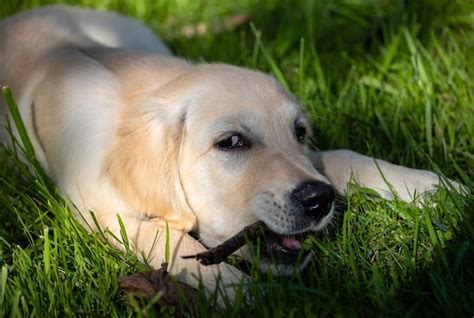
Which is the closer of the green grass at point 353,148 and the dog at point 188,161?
the green grass at point 353,148

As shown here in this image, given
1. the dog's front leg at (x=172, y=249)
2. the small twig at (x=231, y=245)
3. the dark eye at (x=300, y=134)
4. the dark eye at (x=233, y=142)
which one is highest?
the dark eye at (x=233, y=142)

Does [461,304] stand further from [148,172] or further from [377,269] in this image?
[148,172]

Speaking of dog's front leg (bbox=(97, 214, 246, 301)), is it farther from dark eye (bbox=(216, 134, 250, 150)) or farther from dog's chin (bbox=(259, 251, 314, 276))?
dark eye (bbox=(216, 134, 250, 150))

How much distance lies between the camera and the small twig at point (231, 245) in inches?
108

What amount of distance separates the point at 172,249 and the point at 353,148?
1.31 meters

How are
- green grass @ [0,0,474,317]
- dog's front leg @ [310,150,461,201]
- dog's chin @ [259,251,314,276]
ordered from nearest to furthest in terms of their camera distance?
1. green grass @ [0,0,474,317]
2. dog's chin @ [259,251,314,276]
3. dog's front leg @ [310,150,461,201]

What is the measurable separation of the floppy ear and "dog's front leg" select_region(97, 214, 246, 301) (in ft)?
0.21

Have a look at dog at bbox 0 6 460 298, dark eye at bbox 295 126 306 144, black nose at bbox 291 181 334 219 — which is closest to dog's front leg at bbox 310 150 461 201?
dog at bbox 0 6 460 298

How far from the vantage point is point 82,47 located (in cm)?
392

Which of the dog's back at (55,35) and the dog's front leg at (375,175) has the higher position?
the dog's back at (55,35)

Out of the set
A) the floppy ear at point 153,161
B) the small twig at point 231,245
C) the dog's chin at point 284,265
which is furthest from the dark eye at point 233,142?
the dog's chin at point 284,265

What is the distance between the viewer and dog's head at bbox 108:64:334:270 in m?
2.84

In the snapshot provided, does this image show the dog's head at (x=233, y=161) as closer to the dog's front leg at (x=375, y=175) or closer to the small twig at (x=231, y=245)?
the small twig at (x=231, y=245)

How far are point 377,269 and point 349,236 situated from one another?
236 mm
